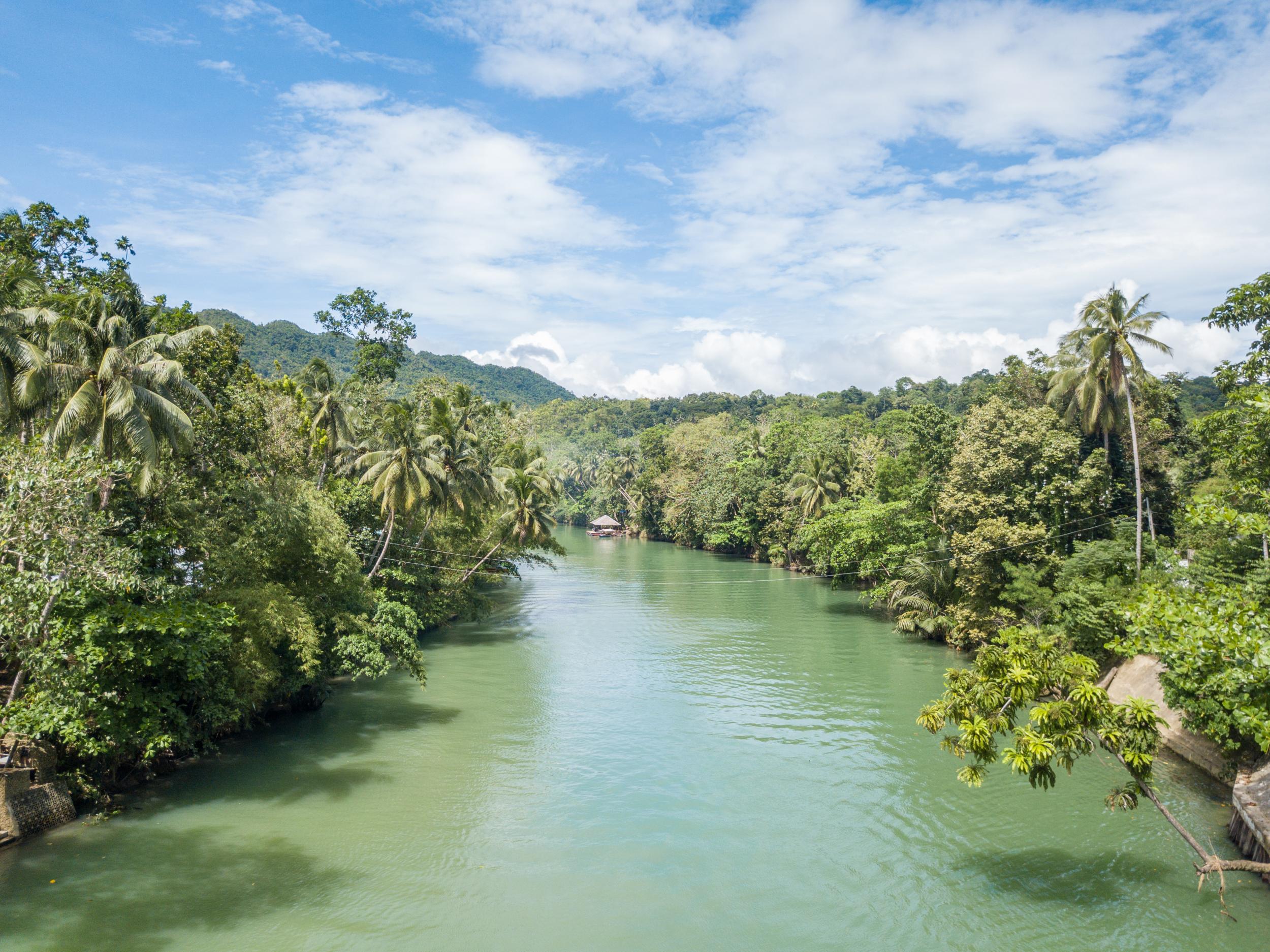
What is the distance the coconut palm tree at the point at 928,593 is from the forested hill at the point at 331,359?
4773 cm

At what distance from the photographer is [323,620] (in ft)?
63.3

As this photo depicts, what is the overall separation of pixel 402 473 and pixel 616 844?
50.2 ft

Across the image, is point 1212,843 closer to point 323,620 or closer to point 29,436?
point 323,620

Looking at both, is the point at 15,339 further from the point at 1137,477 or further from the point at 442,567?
the point at 1137,477

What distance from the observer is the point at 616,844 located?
45.4 feet

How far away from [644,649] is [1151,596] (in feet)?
70.1

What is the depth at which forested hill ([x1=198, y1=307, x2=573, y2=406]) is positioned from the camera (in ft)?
337

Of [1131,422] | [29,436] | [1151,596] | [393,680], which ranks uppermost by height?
[1131,422]

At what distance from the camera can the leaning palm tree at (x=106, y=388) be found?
14.3 meters

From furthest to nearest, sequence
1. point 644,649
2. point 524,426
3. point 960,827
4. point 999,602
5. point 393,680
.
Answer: point 524,426
point 644,649
point 999,602
point 393,680
point 960,827

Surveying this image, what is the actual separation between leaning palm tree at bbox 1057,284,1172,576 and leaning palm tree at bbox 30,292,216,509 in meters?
27.5

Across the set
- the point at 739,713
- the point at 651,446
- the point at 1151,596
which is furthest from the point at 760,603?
the point at 651,446

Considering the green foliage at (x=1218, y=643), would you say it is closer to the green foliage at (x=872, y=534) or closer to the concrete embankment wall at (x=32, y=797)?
the concrete embankment wall at (x=32, y=797)

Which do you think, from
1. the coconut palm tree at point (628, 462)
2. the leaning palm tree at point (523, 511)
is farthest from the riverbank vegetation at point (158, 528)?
the coconut palm tree at point (628, 462)
